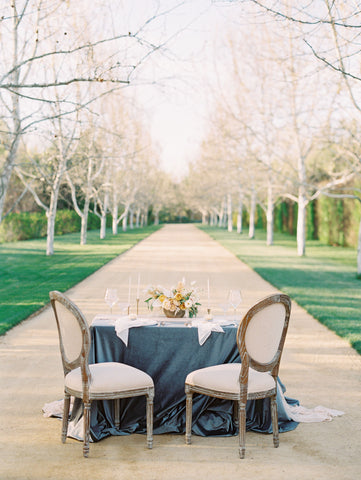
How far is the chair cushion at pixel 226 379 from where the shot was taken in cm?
466

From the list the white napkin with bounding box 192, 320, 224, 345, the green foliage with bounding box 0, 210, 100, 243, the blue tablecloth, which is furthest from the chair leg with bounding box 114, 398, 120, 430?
the green foliage with bounding box 0, 210, 100, 243

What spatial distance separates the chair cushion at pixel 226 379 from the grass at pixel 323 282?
373cm

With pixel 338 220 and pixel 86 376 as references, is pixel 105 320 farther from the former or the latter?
pixel 338 220

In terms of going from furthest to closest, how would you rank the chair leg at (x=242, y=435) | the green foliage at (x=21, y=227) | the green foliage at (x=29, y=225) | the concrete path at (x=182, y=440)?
1. the green foliage at (x=29, y=225)
2. the green foliage at (x=21, y=227)
3. the chair leg at (x=242, y=435)
4. the concrete path at (x=182, y=440)

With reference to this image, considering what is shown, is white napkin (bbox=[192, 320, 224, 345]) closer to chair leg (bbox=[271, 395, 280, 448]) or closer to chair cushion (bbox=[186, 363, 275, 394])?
chair cushion (bbox=[186, 363, 275, 394])

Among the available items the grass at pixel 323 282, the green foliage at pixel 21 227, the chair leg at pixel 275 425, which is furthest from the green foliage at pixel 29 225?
the chair leg at pixel 275 425

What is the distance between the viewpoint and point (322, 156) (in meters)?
37.7

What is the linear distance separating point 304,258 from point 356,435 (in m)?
19.8

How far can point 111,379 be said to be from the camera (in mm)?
4664

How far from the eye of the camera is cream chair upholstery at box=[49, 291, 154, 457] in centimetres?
461

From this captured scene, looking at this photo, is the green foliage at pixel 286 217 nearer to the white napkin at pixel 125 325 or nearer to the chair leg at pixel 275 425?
the white napkin at pixel 125 325

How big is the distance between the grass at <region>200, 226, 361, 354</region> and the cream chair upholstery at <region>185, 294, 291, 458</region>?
3.71 metres

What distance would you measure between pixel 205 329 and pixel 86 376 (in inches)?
45.2

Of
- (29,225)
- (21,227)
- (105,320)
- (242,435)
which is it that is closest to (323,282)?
(105,320)
